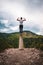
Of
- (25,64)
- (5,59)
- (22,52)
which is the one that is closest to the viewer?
(25,64)

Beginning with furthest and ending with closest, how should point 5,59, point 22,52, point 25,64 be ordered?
1. point 22,52
2. point 5,59
3. point 25,64

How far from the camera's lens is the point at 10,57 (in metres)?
57.2

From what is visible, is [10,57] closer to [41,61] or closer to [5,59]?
[5,59]

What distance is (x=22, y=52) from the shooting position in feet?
199

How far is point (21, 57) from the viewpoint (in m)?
57.2

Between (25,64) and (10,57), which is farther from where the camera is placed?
(10,57)

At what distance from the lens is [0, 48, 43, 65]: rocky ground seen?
53.7 metres

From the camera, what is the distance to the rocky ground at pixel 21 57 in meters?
53.7

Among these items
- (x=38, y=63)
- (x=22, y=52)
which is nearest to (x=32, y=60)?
(x=38, y=63)

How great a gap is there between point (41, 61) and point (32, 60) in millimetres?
2657

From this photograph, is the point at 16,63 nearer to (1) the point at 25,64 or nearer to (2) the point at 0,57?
(1) the point at 25,64

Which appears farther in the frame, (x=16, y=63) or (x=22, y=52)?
(x=22, y=52)

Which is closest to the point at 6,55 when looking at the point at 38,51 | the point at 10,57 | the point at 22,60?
the point at 10,57

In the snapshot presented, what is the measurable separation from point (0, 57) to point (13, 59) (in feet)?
14.4
